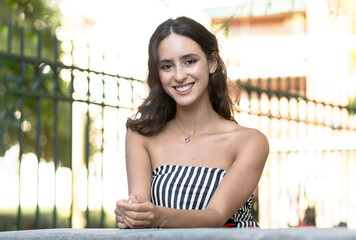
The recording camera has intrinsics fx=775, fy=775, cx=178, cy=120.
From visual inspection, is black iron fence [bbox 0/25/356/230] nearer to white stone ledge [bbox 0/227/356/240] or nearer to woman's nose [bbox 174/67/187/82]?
woman's nose [bbox 174/67/187/82]

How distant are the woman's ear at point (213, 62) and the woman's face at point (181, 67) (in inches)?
4.7

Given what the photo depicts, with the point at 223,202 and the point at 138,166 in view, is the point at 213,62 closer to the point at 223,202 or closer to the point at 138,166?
the point at 138,166

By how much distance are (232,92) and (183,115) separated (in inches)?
15.6

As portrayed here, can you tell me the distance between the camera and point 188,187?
9.51 ft

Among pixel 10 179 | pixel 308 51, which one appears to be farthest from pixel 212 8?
pixel 10 179

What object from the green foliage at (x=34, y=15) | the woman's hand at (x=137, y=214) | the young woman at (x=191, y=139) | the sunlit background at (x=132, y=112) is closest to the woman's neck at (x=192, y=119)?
the young woman at (x=191, y=139)

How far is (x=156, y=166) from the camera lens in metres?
3.04

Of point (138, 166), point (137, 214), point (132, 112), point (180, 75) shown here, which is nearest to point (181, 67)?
point (180, 75)

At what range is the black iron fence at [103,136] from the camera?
5.49 m

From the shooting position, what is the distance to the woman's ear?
3.17 m

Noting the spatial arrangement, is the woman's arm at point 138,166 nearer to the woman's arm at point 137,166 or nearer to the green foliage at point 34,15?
the woman's arm at point 137,166

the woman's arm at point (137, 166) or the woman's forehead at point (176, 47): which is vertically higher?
the woman's forehead at point (176, 47)

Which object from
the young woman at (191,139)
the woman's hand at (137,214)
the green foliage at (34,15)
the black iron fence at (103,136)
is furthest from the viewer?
the green foliage at (34,15)

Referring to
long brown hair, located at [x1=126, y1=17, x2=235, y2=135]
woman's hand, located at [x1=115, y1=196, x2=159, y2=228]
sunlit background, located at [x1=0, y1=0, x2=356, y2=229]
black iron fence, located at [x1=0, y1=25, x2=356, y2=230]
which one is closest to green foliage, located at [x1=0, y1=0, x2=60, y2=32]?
black iron fence, located at [x1=0, y1=25, x2=356, y2=230]
